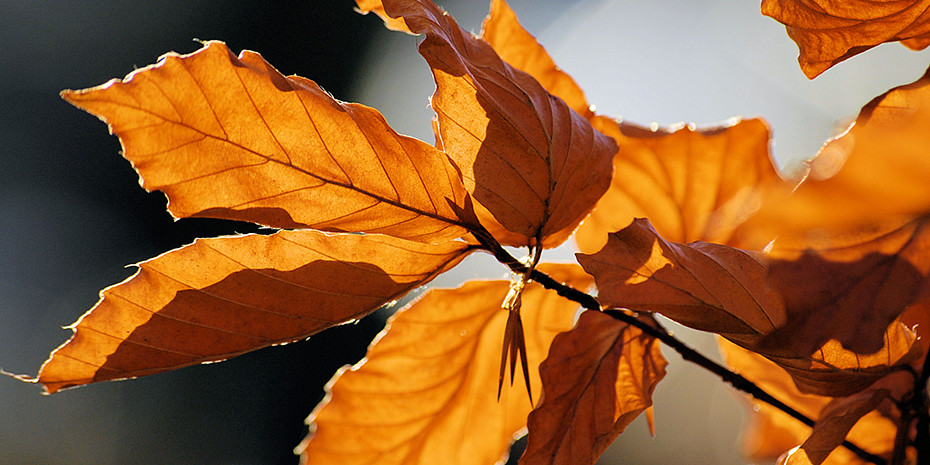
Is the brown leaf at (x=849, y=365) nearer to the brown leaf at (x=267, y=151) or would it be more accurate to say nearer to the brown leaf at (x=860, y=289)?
the brown leaf at (x=860, y=289)

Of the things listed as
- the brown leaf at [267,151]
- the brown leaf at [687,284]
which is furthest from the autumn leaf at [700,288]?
the brown leaf at [267,151]

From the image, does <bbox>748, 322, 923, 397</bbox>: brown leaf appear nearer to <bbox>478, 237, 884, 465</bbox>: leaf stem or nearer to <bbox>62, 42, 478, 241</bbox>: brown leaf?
<bbox>478, 237, 884, 465</bbox>: leaf stem

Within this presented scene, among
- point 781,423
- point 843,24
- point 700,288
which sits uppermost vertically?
point 843,24

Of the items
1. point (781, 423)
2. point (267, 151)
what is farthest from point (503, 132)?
point (781, 423)

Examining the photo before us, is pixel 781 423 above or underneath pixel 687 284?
underneath

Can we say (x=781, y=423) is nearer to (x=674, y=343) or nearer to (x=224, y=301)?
(x=674, y=343)

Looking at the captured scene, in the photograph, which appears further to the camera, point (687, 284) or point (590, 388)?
point (590, 388)

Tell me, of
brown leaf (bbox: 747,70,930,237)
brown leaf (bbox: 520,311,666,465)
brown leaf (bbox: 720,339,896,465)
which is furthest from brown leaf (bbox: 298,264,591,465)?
brown leaf (bbox: 747,70,930,237)
